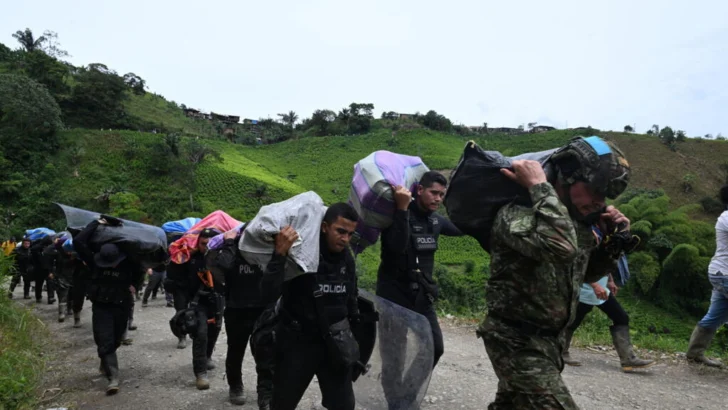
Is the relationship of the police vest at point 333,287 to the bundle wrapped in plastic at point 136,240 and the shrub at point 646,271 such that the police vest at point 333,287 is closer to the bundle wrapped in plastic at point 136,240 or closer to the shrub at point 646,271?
the bundle wrapped in plastic at point 136,240

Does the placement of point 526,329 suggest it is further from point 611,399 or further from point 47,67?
point 47,67

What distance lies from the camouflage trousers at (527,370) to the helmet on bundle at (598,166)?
0.77 metres

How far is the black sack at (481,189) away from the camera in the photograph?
2.34 m

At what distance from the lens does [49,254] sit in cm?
1012

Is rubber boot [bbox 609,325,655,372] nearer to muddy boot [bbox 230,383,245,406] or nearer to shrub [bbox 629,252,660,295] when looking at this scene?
muddy boot [bbox 230,383,245,406]

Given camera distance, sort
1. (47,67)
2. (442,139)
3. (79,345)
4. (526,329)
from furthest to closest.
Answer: (442,139)
(47,67)
(79,345)
(526,329)

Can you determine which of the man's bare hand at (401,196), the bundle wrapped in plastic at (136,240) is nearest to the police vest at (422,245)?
the man's bare hand at (401,196)

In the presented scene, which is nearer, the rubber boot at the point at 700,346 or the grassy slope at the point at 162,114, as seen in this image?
the rubber boot at the point at 700,346

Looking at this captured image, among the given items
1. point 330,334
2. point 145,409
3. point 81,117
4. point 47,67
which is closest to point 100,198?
point 81,117

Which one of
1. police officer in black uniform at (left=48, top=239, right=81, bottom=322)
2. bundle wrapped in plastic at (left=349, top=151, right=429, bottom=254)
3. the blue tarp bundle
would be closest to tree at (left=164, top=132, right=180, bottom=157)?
police officer in black uniform at (left=48, top=239, right=81, bottom=322)

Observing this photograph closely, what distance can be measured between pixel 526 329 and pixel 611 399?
2.95 meters

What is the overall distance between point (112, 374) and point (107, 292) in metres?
0.87

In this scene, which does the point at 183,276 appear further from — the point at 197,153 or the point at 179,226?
the point at 197,153

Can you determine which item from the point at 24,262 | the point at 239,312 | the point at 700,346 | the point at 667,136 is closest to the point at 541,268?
the point at 239,312
